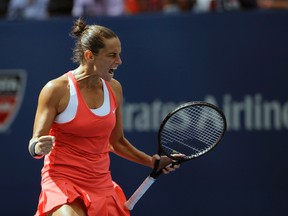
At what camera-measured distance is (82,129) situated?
4.20 m

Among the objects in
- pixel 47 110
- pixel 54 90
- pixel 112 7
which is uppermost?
pixel 112 7

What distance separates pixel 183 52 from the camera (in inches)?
277

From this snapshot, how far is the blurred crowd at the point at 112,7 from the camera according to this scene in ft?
23.7

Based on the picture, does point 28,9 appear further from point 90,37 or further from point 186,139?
point 90,37

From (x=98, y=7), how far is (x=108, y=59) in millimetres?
3483

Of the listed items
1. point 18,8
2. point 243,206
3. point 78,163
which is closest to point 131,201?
point 78,163

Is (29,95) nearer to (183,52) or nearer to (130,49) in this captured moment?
(130,49)

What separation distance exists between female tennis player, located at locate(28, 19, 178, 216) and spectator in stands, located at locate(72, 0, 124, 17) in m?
3.20

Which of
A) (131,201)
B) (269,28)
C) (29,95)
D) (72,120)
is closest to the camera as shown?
(72,120)

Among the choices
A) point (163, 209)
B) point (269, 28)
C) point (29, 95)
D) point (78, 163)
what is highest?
point (269, 28)

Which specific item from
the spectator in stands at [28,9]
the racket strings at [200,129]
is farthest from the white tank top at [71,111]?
the spectator in stands at [28,9]

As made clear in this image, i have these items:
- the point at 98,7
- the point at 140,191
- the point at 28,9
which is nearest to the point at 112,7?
the point at 98,7

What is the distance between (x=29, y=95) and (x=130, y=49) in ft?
3.47

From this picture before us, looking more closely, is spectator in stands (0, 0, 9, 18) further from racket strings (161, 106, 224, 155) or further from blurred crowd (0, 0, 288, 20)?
racket strings (161, 106, 224, 155)
